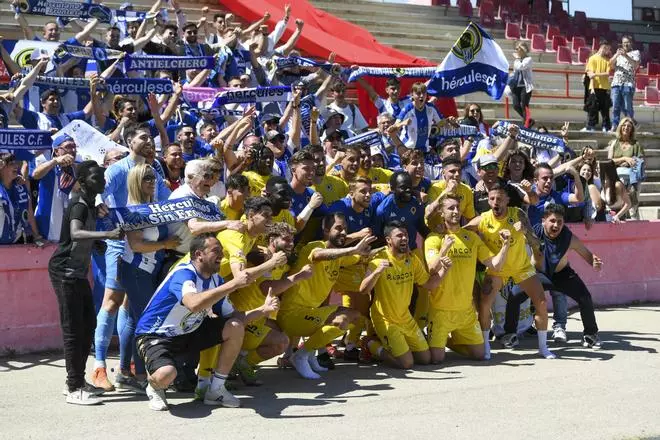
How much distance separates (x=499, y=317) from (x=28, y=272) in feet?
15.2

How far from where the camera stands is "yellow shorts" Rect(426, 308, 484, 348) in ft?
32.4

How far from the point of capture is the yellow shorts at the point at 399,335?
9.52 meters

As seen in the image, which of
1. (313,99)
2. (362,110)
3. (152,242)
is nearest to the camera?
(152,242)

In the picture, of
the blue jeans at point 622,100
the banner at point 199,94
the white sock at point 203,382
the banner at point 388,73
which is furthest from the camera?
the blue jeans at point 622,100

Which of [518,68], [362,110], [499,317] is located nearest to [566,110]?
[518,68]

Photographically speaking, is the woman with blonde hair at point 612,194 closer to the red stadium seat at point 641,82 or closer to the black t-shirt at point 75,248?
the black t-shirt at point 75,248

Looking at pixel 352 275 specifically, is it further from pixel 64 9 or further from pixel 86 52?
pixel 64 9

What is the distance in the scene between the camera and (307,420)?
7.61 m

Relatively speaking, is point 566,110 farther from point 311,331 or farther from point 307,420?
point 307,420

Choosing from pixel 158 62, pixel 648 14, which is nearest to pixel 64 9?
pixel 158 62

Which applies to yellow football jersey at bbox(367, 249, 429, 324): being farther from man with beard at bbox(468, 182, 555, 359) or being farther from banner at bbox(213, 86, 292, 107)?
banner at bbox(213, 86, 292, 107)

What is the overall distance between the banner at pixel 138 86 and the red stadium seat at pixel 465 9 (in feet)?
54.1

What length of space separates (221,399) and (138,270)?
47.6 inches

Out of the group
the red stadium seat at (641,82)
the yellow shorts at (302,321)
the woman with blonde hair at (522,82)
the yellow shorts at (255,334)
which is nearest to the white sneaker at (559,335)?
the yellow shorts at (302,321)
